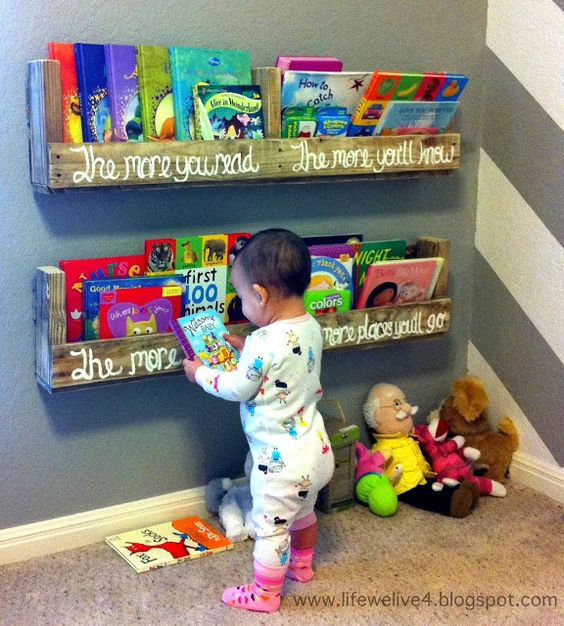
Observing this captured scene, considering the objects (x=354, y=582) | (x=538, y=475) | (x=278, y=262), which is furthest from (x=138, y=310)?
(x=538, y=475)

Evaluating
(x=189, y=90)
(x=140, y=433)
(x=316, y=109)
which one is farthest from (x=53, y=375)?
(x=316, y=109)

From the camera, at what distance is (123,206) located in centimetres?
196

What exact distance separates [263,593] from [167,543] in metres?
0.34

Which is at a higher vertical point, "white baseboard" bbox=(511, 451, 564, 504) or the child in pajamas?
the child in pajamas

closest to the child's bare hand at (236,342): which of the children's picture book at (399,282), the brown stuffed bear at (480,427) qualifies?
the children's picture book at (399,282)

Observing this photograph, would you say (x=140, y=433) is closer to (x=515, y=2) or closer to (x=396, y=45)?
(x=396, y=45)

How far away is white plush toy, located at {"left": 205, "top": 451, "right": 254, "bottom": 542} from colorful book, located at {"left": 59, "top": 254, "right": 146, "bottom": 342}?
0.53m

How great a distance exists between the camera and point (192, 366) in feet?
6.21

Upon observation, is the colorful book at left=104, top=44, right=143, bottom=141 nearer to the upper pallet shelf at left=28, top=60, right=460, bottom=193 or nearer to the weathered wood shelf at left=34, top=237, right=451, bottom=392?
the upper pallet shelf at left=28, top=60, right=460, bottom=193

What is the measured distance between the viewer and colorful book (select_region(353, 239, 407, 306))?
86.7 inches

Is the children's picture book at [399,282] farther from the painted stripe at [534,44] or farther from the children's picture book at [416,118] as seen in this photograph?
the painted stripe at [534,44]

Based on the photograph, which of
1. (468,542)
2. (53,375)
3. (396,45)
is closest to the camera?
(53,375)

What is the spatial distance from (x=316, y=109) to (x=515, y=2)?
0.72m

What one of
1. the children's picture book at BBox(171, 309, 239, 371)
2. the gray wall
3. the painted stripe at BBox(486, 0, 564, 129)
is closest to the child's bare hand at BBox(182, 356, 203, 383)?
the children's picture book at BBox(171, 309, 239, 371)
